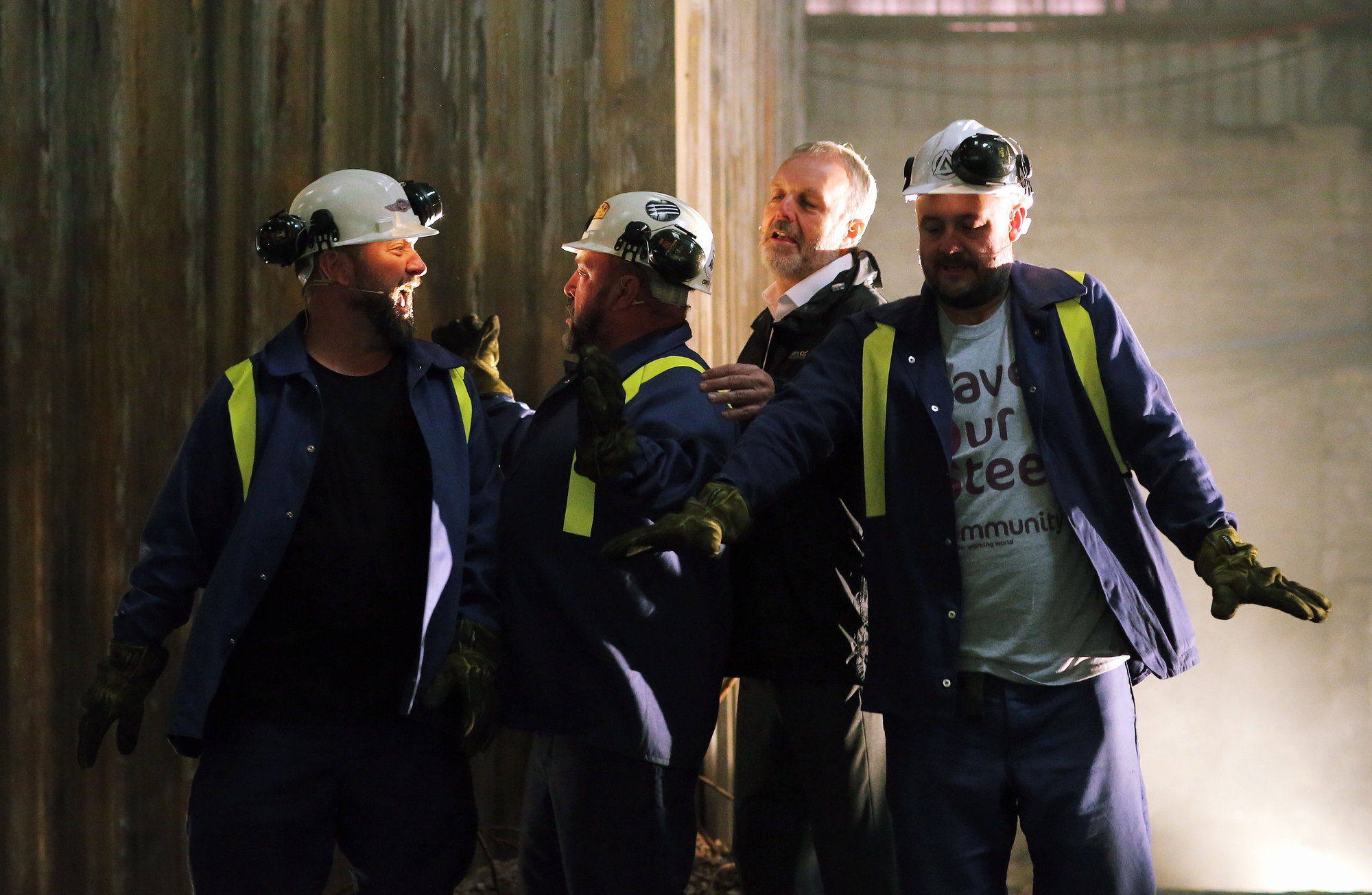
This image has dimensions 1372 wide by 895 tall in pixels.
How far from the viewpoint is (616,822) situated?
2285 mm

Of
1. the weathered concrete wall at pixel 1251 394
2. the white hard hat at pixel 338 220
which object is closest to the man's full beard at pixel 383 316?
the white hard hat at pixel 338 220

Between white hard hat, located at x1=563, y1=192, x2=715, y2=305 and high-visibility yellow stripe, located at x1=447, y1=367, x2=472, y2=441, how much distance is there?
1.26ft

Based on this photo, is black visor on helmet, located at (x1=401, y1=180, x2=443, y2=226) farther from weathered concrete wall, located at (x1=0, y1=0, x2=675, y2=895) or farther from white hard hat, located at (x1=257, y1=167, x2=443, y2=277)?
weathered concrete wall, located at (x1=0, y1=0, x2=675, y2=895)

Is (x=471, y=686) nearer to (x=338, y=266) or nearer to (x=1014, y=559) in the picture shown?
(x=338, y=266)

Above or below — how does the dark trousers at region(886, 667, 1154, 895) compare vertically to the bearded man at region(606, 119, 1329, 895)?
below

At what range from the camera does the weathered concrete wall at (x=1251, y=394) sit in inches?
255

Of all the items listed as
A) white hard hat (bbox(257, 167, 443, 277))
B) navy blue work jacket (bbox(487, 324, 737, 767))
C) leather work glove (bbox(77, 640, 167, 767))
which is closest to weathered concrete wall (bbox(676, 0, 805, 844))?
white hard hat (bbox(257, 167, 443, 277))

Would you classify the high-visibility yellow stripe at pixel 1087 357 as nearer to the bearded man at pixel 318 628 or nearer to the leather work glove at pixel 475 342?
the bearded man at pixel 318 628

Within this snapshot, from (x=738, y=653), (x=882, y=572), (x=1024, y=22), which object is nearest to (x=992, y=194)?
(x=882, y=572)

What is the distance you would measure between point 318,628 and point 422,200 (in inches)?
38.5

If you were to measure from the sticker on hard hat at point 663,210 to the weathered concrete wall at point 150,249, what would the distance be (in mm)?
1015

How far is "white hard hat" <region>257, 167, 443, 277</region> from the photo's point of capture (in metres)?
2.58

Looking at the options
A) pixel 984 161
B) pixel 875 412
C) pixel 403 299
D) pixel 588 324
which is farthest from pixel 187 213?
pixel 984 161

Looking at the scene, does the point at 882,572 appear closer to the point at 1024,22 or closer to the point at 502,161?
the point at 502,161
